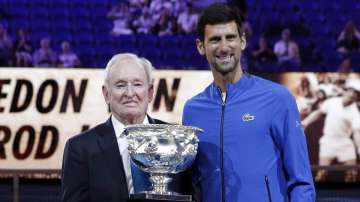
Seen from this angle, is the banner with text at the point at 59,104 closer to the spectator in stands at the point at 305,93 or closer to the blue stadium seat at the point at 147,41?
the spectator in stands at the point at 305,93

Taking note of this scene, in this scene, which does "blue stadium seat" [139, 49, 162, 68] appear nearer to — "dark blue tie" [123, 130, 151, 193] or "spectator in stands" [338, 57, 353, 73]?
"spectator in stands" [338, 57, 353, 73]

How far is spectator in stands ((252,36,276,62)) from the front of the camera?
10398 mm

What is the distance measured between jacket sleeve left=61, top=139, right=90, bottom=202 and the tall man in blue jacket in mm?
397

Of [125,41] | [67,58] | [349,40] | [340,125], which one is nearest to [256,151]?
[340,125]

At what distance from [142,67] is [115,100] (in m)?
0.14

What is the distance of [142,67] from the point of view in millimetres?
2627

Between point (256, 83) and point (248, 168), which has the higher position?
point (256, 83)

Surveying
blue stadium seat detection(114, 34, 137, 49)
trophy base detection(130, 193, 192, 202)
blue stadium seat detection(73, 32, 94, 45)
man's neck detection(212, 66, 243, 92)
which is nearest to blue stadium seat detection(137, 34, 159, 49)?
blue stadium seat detection(114, 34, 137, 49)

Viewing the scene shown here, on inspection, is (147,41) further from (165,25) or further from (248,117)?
(248,117)

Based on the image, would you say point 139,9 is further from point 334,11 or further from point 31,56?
point 334,11

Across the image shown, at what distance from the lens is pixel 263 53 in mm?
10430

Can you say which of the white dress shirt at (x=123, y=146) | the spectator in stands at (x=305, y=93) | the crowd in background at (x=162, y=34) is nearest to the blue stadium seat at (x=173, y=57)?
the crowd in background at (x=162, y=34)

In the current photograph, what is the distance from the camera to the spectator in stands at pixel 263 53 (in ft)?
34.1

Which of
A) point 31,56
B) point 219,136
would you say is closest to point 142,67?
point 219,136
